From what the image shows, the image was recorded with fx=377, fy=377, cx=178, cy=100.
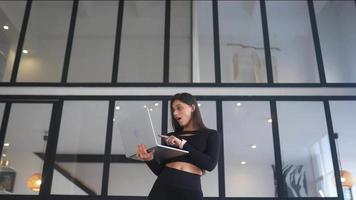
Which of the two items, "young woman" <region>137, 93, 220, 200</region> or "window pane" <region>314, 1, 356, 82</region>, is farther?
"window pane" <region>314, 1, 356, 82</region>

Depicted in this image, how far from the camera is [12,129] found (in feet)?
13.4

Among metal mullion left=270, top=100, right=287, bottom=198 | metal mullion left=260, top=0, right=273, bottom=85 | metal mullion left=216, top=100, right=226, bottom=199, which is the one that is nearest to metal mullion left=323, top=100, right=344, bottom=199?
metal mullion left=270, top=100, right=287, bottom=198

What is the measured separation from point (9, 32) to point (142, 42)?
159cm

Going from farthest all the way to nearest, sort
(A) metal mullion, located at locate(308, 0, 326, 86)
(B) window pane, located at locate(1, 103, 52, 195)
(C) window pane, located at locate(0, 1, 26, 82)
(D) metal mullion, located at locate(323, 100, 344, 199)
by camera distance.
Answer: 1. (C) window pane, located at locate(0, 1, 26, 82)
2. (A) metal mullion, located at locate(308, 0, 326, 86)
3. (B) window pane, located at locate(1, 103, 52, 195)
4. (D) metal mullion, located at locate(323, 100, 344, 199)

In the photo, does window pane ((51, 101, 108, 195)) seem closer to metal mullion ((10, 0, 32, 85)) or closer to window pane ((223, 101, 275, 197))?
metal mullion ((10, 0, 32, 85))

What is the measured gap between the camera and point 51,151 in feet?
13.0

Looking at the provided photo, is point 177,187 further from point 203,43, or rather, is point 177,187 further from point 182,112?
point 203,43

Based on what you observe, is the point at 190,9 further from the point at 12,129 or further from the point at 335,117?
the point at 12,129

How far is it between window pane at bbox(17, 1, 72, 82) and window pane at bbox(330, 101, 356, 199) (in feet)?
10.1

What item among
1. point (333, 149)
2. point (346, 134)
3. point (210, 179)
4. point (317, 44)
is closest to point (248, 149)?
point (210, 179)

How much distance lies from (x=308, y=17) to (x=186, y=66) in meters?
1.62

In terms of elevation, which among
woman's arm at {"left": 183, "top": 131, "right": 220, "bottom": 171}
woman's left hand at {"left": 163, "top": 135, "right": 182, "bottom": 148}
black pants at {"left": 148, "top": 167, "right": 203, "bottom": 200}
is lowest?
black pants at {"left": 148, "top": 167, "right": 203, "bottom": 200}

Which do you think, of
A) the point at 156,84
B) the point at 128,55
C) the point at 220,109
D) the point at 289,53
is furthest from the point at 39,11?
the point at 289,53

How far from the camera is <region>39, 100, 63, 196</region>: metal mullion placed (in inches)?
149
